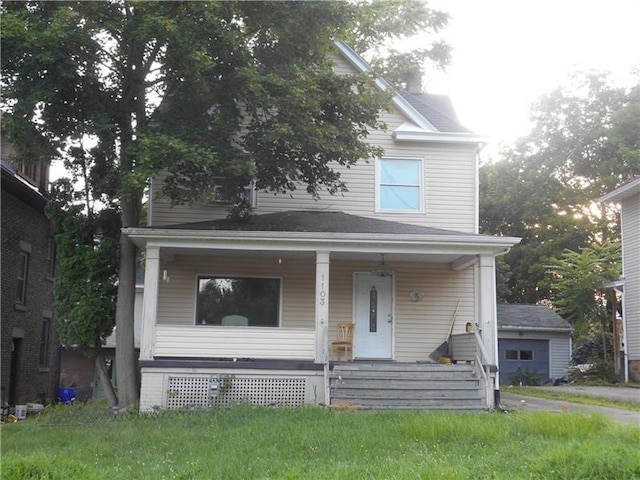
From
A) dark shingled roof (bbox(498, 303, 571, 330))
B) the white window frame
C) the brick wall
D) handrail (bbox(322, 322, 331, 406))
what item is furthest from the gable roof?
dark shingled roof (bbox(498, 303, 571, 330))

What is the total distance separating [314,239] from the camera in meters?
14.2

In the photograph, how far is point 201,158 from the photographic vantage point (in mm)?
12562

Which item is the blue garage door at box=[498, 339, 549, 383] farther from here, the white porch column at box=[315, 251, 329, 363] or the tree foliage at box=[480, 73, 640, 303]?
the white porch column at box=[315, 251, 329, 363]

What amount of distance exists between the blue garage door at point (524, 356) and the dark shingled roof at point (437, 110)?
422 inches

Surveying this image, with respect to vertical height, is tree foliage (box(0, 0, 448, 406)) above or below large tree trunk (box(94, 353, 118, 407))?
above

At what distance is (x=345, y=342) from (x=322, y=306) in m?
1.73

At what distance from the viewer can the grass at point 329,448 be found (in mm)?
6883

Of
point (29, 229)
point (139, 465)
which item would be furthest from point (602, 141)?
point (139, 465)

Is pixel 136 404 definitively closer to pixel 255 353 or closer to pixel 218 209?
pixel 255 353

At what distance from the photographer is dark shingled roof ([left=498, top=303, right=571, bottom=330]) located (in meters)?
27.7

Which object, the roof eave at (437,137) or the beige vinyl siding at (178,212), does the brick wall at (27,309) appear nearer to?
the beige vinyl siding at (178,212)

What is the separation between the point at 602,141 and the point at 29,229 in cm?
2769

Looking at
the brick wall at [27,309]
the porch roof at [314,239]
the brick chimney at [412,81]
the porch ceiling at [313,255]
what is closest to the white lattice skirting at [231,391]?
the porch roof at [314,239]

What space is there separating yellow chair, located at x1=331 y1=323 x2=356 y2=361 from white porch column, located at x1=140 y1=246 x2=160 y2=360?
3.92m
